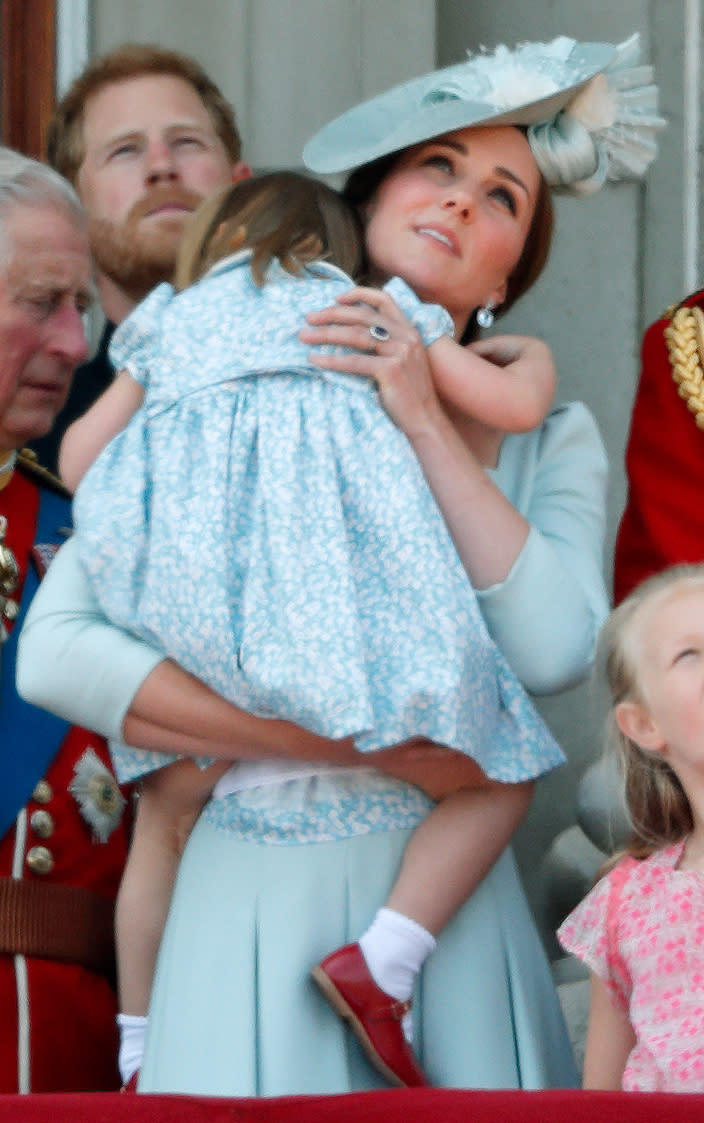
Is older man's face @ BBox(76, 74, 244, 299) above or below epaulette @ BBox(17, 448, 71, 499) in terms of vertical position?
above

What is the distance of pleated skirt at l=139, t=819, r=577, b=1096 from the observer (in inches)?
72.5

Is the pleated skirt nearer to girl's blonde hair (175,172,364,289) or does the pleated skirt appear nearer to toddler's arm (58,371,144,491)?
toddler's arm (58,371,144,491)

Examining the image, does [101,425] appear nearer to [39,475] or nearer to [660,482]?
[39,475]

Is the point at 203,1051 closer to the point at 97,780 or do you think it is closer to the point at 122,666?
the point at 122,666

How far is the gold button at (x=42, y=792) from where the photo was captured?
2.30m

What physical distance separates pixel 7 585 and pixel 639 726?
2.49ft

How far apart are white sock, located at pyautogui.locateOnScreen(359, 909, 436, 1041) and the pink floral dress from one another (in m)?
0.15

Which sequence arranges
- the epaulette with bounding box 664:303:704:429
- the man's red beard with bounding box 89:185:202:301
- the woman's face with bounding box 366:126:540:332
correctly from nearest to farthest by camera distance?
1. the woman's face with bounding box 366:126:540:332
2. the epaulette with bounding box 664:303:704:429
3. the man's red beard with bounding box 89:185:202:301

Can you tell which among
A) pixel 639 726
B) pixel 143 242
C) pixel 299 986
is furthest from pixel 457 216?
pixel 143 242

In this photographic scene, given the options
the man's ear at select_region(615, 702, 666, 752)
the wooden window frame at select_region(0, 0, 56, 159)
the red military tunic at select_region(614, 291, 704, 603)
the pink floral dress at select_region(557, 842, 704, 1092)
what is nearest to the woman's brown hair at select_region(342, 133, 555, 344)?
the red military tunic at select_region(614, 291, 704, 603)

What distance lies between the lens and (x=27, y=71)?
133 inches

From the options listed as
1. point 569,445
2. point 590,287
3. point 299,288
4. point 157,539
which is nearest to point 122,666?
point 157,539

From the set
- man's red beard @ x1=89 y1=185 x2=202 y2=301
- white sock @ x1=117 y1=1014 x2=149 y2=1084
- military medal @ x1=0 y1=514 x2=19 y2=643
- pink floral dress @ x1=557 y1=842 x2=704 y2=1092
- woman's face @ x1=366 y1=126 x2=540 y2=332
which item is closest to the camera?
pink floral dress @ x1=557 y1=842 x2=704 y2=1092

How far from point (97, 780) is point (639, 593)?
656 millimetres
